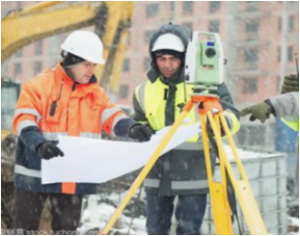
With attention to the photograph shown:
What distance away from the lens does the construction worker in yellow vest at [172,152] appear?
3.03 m

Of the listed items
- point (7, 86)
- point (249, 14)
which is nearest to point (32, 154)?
point (7, 86)

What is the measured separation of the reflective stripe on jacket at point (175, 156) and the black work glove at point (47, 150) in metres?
0.55

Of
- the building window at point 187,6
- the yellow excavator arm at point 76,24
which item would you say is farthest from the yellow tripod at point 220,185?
the building window at point 187,6

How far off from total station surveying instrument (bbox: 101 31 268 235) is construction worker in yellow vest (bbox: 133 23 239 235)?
1.25ft

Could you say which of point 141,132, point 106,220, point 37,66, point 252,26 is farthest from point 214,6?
point 141,132

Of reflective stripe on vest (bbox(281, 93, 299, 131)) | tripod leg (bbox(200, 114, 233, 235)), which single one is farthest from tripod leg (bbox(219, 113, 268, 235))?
reflective stripe on vest (bbox(281, 93, 299, 131))

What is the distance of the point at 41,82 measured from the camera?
3023 millimetres

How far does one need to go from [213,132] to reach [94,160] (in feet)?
2.40

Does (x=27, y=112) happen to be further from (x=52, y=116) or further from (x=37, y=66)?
(x=37, y=66)

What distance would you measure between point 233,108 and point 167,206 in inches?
25.6

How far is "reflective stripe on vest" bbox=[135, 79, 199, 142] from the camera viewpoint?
303cm

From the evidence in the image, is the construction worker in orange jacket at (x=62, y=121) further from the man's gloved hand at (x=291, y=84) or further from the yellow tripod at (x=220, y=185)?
the man's gloved hand at (x=291, y=84)

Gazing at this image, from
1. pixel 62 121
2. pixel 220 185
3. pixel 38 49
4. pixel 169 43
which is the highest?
pixel 38 49

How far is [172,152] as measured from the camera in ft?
9.97
